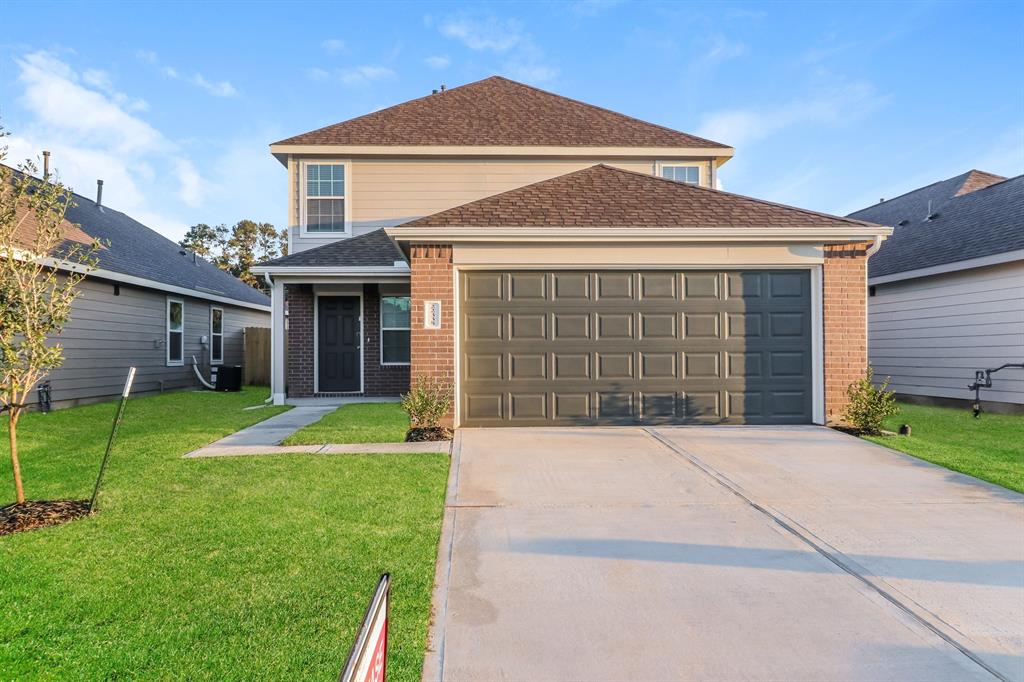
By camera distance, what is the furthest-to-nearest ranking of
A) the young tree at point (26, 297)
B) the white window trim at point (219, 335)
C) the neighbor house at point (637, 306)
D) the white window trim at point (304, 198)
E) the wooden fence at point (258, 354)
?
the wooden fence at point (258, 354) → the white window trim at point (219, 335) → the white window trim at point (304, 198) → the neighbor house at point (637, 306) → the young tree at point (26, 297)

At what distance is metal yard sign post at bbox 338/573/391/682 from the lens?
0.91 metres

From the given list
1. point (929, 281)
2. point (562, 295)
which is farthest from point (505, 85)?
point (929, 281)

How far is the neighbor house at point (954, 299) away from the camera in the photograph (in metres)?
10.2

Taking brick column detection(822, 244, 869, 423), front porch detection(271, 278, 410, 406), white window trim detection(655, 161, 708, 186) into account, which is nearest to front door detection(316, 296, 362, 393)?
front porch detection(271, 278, 410, 406)

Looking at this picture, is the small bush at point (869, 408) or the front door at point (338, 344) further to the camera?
the front door at point (338, 344)

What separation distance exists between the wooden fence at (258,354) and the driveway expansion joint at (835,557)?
15082 mm

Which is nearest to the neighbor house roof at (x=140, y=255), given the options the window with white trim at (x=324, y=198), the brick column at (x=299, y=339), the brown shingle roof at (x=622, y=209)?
the brick column at (x=299, y=339)

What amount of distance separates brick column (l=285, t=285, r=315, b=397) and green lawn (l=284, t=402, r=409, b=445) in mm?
2246

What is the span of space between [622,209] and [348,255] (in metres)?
6.11

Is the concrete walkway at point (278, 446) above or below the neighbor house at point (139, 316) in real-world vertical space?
below

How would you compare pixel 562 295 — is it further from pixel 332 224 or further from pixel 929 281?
pixel 929 281

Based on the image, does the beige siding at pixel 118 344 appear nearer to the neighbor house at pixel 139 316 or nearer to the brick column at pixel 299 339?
the neighbor house at pixel 139 316

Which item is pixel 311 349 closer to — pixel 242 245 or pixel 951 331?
pixel 951 331

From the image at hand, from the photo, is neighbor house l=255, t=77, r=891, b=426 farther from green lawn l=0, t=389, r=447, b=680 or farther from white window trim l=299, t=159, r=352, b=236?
white window trim l=299, t=159, r=352, b=236
